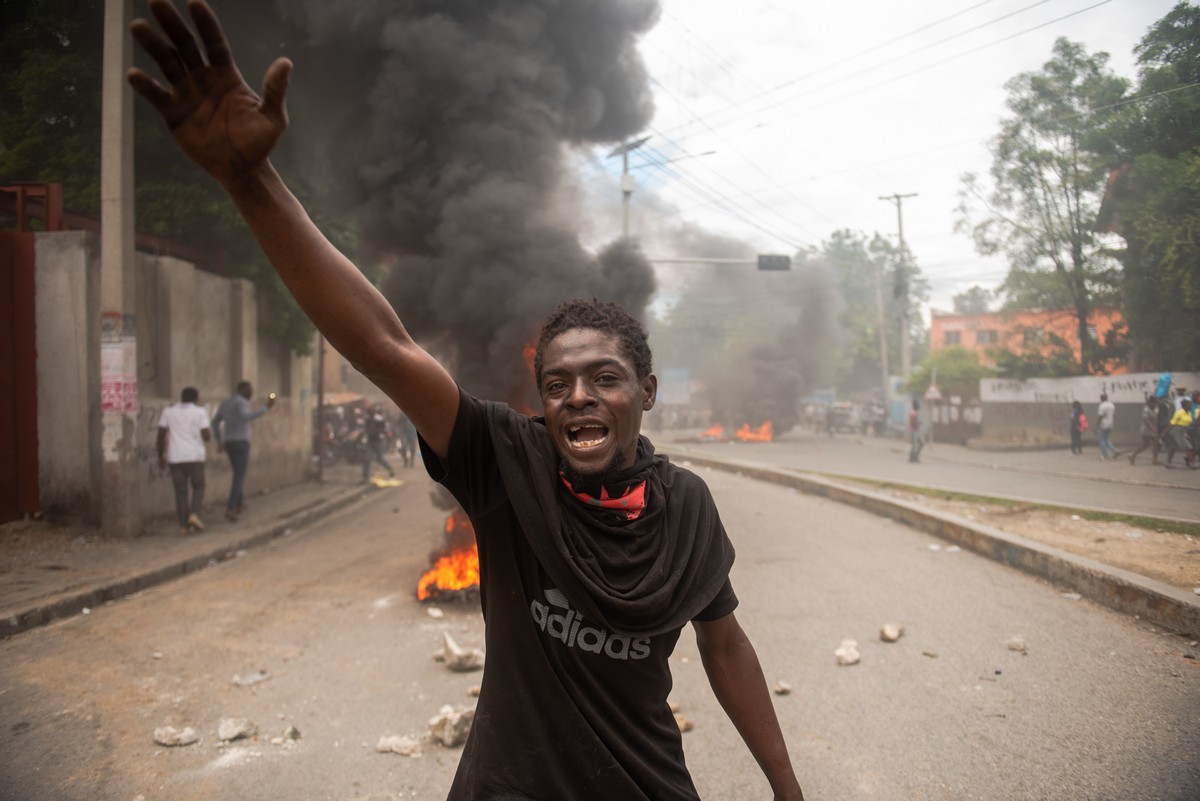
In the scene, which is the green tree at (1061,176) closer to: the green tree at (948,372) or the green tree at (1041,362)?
the green tree at (1041,362)

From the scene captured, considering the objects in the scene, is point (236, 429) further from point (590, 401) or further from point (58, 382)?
point (590, 401)

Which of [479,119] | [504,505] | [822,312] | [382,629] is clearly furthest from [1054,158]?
[822,312]

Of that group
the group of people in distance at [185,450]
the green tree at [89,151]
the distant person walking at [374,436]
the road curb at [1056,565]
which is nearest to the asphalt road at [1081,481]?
the road curb at [1056,565]

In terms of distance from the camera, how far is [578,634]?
142 centimetres

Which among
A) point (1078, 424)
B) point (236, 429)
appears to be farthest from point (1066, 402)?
point (236, 429)

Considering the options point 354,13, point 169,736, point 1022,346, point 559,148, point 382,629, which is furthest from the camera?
point 559,148

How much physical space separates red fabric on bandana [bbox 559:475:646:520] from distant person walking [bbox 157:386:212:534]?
7.71 m

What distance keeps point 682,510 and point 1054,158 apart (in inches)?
118

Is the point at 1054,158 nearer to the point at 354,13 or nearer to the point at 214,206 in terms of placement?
the point at 354,13

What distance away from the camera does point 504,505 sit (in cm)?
148

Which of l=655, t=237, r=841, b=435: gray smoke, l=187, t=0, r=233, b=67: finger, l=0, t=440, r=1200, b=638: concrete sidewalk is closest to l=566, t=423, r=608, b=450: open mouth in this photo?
l=187, t=0, r=233, b=67: finger

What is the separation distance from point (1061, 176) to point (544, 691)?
3.38 m

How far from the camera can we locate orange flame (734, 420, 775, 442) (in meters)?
28.2

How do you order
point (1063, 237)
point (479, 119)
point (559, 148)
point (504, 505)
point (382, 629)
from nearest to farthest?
point (504, 505) → point (1063, 237) → point (382, 629) → point (479, 119) → point (559, 148)
